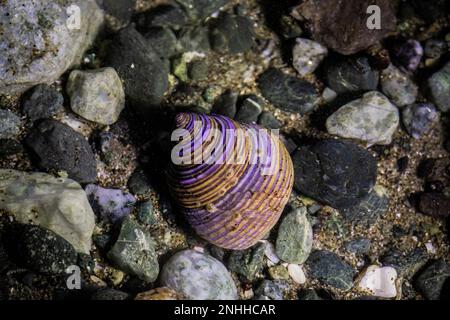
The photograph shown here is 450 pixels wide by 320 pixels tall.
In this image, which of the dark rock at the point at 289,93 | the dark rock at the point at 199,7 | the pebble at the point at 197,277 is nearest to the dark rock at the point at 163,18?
the dark rock at the point at 199,7

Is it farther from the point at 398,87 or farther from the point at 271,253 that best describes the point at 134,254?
the point at 398,87

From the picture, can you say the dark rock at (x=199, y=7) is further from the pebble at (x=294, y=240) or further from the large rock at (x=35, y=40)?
the pebble at (x=294, y=240)

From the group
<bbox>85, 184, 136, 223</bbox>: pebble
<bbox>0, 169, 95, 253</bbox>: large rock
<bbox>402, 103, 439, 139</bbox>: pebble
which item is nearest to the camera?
<bbox>0, 169, 95, 253</bbox>: large rock

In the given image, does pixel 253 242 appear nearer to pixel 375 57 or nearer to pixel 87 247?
pixel 87 247

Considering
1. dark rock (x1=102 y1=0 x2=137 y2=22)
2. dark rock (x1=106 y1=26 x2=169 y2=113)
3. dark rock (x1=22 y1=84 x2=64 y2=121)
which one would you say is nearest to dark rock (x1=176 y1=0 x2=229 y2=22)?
dark rock (x1=102 y1=0 x2=137 y2=22)

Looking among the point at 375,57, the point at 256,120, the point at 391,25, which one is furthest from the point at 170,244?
the point at 391,25

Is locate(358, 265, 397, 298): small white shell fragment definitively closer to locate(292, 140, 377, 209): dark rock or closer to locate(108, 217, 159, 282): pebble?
locate(292, 140, 377, 209): dark rock

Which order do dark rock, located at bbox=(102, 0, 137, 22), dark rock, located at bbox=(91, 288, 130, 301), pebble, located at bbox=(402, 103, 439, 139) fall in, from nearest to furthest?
dark rock, located at bbox=(91, 288, 130, 301), dark rock, located at bbox=(102, 0, 137, 22), pebble, located at bbox=(402, 103, 439, 139)
